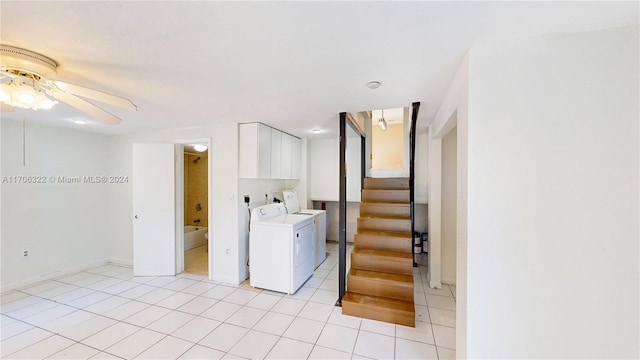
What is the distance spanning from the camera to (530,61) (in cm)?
131

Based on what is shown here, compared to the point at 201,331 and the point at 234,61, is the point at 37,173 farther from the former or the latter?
the point at 234,61

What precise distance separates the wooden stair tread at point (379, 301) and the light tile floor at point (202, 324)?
170mm

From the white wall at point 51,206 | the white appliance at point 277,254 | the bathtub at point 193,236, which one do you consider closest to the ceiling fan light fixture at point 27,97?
the white appliance at point 277,254

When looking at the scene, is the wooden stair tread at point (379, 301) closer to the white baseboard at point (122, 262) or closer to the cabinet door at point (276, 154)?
the cabinet door at point (276, 154)

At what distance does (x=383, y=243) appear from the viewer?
3.02 meters

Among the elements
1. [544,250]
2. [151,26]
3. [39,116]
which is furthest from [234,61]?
[39,116]

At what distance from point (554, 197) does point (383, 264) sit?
1863 mm

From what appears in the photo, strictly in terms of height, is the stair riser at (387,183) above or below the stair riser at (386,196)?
above

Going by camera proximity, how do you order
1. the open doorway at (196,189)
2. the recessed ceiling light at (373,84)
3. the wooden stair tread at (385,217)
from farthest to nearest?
the open doorway at (196,189), the wooden stair tread at (385,217), the recessed ceiling light at (373,84)

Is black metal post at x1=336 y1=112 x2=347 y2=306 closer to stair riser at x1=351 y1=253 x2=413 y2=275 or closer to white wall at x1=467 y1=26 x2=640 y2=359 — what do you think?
stair riser at x1=351 y1=253 x2=413 y2=275

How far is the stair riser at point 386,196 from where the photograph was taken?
3620 millimetres

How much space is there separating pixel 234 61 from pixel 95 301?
3.37 meters

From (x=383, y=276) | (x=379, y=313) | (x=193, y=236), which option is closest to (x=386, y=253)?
(x=383, y=276)

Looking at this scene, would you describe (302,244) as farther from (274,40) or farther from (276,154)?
(274,40)
